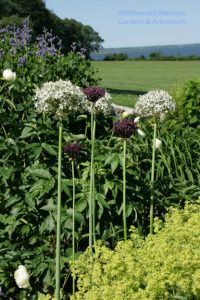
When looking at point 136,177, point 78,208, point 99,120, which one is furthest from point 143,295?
point 99,120

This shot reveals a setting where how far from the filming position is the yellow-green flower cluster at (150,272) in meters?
2.75

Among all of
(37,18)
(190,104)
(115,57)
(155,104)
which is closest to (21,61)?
(190,104)

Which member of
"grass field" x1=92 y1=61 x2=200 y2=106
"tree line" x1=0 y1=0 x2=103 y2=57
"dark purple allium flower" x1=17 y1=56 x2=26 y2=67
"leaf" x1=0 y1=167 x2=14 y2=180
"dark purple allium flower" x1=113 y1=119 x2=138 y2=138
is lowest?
"grass field" x1=92 y1=61 x2=200 y2=106

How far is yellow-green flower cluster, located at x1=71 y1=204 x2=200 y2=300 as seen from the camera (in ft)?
9.04

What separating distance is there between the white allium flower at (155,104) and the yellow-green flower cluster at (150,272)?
0.94 m

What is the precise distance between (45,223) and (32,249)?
340 millimetres

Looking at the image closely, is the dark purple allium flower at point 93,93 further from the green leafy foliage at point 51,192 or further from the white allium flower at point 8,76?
the white allium flower at point 8,76

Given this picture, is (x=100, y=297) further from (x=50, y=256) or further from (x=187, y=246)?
(x=50, y=256)

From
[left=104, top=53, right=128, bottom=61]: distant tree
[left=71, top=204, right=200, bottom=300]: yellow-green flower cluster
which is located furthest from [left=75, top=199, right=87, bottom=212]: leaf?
[left=104, top=53, right=128, bottom=61]: distant tree

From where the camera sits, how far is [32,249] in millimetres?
4078

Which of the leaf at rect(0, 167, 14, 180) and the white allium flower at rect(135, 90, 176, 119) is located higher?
the white allium flower at rect(135, 90, 176, 119)

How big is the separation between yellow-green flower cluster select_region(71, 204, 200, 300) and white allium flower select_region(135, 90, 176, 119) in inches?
37.2

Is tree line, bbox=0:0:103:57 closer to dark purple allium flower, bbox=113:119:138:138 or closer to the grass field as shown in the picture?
the grass field

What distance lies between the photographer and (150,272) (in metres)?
2.96
